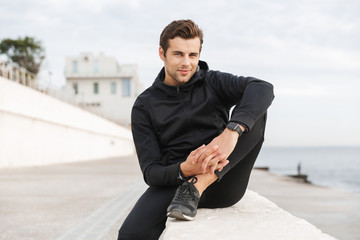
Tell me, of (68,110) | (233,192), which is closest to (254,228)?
(233,192)

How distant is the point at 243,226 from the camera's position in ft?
7.26

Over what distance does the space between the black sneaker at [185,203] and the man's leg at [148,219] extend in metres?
0.26

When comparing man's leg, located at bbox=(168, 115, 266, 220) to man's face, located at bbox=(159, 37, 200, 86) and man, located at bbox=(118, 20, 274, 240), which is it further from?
man's face, located at bbox=(159, 37, 200, 86)

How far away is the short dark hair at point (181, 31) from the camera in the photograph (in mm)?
2580

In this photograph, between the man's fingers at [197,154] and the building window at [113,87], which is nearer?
the man's fingers at [197,154]

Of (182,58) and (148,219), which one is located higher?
(182,58)

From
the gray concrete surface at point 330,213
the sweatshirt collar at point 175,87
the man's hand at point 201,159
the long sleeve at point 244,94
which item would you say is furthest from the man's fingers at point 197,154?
the gray concrete surface at point 330,213

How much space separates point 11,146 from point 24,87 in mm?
2457

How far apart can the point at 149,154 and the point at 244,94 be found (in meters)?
0.75

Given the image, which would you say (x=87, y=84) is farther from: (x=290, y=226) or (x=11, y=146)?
(x=290, y=226)

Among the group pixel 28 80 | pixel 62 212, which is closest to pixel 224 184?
pixel 62 212

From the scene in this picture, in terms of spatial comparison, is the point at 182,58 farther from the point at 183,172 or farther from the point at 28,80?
the point at 28,80

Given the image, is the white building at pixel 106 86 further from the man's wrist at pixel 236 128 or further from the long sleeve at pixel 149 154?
the man's wrist at pixel 236 128

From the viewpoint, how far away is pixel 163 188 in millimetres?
2701
